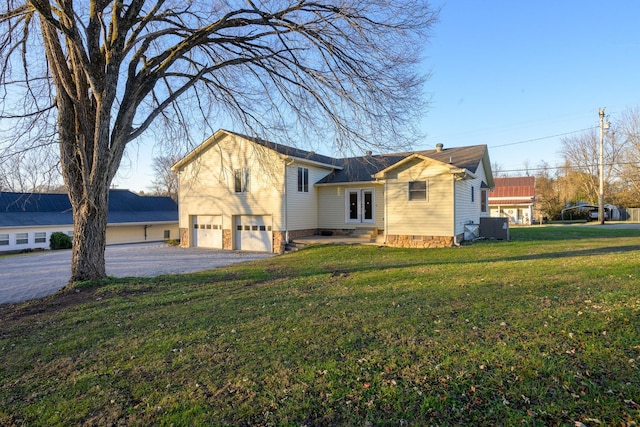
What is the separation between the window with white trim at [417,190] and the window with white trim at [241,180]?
26.2ft

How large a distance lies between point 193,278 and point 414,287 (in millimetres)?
5903

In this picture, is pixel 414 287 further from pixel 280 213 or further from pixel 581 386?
pixel 280 213

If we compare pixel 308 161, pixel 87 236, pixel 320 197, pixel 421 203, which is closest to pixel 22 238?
pixel 320 197

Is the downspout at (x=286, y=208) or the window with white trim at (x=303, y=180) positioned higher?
the window with white trim at (x=303, y=180)

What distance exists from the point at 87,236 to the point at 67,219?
24800mm

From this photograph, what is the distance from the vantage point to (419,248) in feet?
47.1

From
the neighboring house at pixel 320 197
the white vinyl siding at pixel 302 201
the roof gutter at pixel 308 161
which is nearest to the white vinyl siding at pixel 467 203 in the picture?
the neighboring house at pixel 320 197

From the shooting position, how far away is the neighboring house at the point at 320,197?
14.8m

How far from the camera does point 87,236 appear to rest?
8523 mm

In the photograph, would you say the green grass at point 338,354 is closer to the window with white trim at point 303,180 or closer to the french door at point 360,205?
the french door at point 360,205

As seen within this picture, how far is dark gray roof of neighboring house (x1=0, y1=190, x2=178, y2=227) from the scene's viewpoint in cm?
2656

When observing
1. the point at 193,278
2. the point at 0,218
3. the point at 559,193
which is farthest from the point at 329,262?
the point at 559,193

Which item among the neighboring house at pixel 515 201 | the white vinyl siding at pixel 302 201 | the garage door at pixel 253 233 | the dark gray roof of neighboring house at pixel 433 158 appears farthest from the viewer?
the neighboring house at pixel 515 201

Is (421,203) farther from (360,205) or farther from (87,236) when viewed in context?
(87,236)
